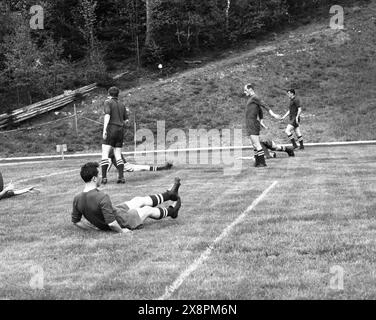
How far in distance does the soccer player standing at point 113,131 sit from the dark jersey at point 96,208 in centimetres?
599

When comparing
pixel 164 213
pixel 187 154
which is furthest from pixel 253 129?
pixel 164 213

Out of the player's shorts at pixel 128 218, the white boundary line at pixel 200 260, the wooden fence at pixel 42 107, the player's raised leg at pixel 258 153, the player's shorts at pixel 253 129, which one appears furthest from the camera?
the wooden fence at pixel 42 107

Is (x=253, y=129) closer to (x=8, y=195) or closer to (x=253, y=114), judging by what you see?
(x=253, y=114)

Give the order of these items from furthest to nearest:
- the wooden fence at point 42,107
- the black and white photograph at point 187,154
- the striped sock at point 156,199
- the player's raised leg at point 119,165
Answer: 1. the wooden fence at point 42,107
2. the player's raised leg at point 119,165
3. the striped sock at point 156,199
4. the black and white photograph at point 187,154

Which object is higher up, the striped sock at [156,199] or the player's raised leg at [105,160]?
the player's raised leg at [105,160]

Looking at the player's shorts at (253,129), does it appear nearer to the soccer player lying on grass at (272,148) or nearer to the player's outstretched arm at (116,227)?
the soccer player lying on grass at (272,148)

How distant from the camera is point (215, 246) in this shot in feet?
25.8

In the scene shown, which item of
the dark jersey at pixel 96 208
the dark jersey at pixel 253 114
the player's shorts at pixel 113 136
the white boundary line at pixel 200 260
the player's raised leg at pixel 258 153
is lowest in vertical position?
the white boundary line at pixel 200 260

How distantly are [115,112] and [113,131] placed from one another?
44cm

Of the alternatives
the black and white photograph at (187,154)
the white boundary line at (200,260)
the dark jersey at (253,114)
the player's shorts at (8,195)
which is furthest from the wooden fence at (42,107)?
the white boundary line at (200,260)

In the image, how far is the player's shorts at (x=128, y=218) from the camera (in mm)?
9109

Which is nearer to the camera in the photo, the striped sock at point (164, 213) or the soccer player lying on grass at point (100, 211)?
the soccer player lying on grass at point (100, 211)

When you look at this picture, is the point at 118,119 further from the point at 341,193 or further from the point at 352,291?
the point at 352,291

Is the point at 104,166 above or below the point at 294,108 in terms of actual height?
below
